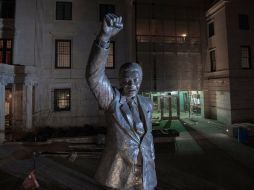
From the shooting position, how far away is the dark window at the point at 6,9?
58.1 ft

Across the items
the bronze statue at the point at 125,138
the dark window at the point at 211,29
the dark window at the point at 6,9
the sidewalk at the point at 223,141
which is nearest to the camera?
the bronze statue at the point at 125,138

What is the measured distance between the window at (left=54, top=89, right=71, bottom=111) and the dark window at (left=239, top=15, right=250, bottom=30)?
56.9ft

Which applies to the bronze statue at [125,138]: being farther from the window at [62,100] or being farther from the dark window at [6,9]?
the dark window at [6,9]

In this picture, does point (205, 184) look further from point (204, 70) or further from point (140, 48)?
point (204, 70)

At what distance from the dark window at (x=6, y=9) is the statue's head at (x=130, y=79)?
19436mm

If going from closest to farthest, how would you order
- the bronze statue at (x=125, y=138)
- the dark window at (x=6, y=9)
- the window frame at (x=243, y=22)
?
the bronze statue at (x=125, y=138), the dark window at (x=6, y=9), the window frame at (x=243, y=22)

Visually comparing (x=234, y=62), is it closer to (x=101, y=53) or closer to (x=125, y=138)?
(x=125, y=138)

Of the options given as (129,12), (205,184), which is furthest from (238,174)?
(129,12)

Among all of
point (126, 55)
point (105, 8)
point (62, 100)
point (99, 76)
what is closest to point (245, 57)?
point (126, 55)

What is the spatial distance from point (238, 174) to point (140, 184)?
8.34 meters

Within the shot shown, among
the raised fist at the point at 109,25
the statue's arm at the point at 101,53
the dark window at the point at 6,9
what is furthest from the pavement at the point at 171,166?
the dark window at the point at 6,9

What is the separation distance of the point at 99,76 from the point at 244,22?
2250 cm

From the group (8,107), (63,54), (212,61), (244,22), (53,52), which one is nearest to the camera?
(53,52)

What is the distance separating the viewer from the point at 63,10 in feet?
57.9
